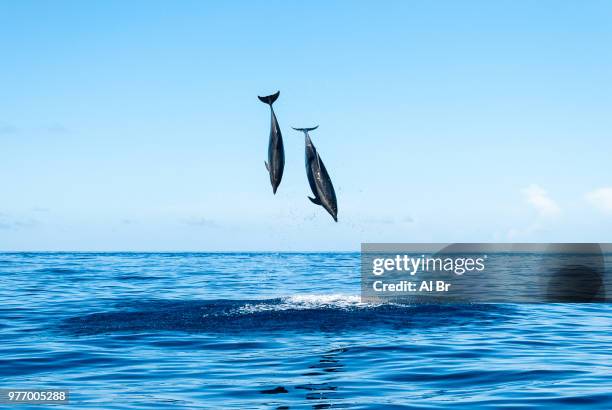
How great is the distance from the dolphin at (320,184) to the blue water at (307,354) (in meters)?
3.34

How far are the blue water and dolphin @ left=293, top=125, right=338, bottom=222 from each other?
334 cm

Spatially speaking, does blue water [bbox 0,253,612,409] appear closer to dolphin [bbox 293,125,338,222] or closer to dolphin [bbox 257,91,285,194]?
dolphin [bbox 293,125,338,222]

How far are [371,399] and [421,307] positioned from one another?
13.2 metres

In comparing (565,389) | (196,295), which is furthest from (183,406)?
(196,295)

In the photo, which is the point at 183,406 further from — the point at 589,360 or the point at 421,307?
the point at 421,307

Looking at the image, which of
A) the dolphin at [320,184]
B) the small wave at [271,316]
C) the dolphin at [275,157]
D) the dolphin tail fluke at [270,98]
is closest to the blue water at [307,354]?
the small wave at [271,316]

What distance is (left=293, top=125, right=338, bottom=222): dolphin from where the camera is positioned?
14125 mm

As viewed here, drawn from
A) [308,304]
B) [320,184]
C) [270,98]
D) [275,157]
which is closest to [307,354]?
[320,184]

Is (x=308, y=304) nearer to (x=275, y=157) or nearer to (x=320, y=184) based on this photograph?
(x=320, y=184)

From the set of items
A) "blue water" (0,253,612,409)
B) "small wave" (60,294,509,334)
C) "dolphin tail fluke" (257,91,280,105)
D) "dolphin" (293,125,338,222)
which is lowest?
"blue water" (0,253,612,409)

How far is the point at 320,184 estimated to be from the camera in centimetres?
1409

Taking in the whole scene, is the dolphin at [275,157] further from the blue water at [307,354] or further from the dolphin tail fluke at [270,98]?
the blue water at [307,354]

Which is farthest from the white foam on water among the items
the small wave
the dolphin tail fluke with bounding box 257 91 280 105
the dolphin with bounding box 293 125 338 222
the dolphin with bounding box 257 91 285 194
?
the dolphin with bounding box 257 91 285 194

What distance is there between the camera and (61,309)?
1013 inches
